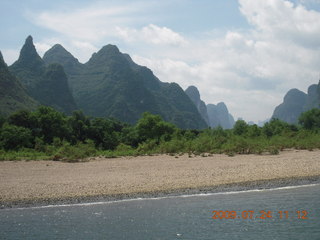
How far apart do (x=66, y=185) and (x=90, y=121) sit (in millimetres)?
36955

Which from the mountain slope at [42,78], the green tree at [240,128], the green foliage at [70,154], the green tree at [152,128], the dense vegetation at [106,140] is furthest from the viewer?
the mountain slope at [42,78]

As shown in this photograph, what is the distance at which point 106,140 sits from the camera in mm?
53094

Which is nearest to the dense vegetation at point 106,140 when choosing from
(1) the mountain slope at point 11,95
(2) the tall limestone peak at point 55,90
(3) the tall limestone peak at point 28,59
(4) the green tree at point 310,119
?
(4) the green tree at point 310,119

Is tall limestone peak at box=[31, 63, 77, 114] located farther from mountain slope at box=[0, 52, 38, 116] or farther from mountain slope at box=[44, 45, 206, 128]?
mountain slope at box=[0, 52, 38, 116]

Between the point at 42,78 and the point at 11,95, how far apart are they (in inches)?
2271

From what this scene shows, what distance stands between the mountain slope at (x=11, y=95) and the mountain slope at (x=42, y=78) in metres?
40.9

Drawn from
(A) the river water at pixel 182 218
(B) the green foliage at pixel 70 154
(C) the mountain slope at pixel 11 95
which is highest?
(C) the mountain slope at pixel 11 95

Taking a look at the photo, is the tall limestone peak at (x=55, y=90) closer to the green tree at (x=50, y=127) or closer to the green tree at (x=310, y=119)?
the green tree at (x=50, y=127)

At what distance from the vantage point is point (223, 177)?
74.2 ft

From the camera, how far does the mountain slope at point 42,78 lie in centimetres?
13375

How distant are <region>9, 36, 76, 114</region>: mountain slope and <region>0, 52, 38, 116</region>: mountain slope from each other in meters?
40.9

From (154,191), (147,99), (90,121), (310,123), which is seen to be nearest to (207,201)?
(154,191)
